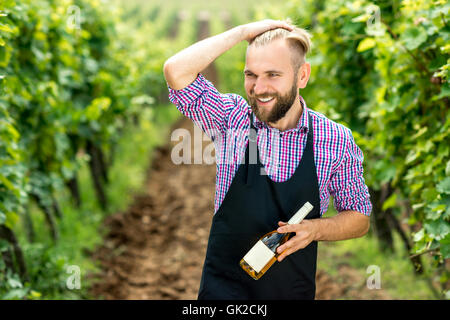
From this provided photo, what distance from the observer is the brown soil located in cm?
470

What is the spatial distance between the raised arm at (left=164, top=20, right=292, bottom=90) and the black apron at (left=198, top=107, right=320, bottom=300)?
340 millimetres

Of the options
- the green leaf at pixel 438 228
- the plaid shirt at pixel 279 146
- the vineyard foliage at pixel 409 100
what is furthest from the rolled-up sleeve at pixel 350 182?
the green leaf at pixel 438 228

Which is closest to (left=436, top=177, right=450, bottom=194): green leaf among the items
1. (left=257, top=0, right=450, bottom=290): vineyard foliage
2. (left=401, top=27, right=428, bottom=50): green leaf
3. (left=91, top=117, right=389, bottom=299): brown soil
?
(left=257, top=0, right=450, bottom=290): vineyard foliage

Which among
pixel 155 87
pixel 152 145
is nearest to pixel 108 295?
pixel 152 145

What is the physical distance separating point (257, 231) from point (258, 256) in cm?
11

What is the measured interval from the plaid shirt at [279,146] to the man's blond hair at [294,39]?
0.74 feet

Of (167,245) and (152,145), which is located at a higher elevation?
(152,145)

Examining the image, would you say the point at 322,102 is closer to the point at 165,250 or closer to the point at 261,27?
the point at 261,27

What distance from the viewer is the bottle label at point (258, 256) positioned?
196cm

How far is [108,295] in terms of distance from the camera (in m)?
4.58

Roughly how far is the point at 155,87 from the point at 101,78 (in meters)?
8.94

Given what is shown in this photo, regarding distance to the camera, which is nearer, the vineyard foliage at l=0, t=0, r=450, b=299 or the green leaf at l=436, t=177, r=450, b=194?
the green leaf at l=436, t=177, r=450, b=194

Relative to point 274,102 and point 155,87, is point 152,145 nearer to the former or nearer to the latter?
point 155,87

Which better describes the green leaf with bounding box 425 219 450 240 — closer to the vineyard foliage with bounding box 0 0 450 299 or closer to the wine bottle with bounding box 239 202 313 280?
the vineyard foliage with bounding box 0 0 450 299
